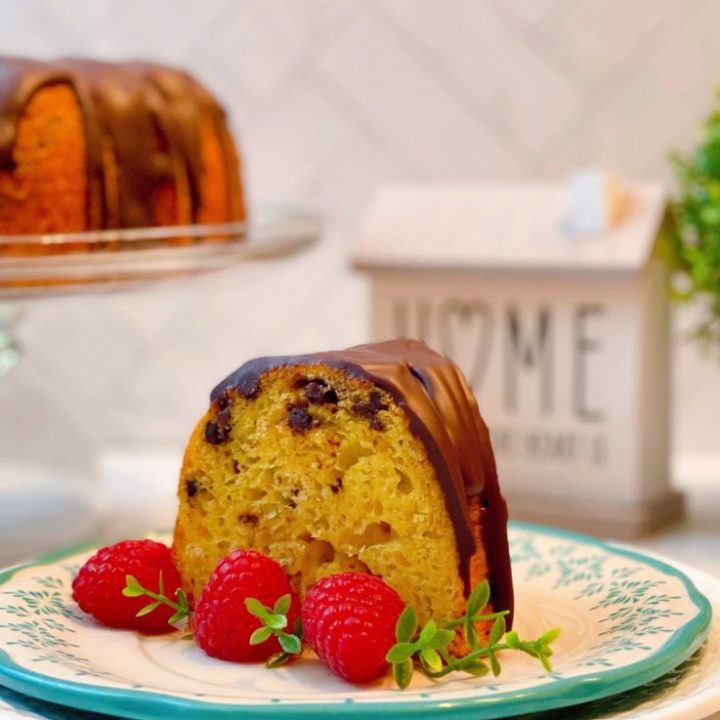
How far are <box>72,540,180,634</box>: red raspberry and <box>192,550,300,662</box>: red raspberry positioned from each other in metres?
0.05

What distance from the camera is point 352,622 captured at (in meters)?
0.72

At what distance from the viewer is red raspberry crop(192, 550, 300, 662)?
764 mm

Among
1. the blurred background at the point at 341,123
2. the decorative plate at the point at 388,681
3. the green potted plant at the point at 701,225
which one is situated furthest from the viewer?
the blurred background at the point at 341,123

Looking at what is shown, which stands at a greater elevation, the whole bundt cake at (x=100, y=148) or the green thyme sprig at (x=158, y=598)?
the whole bundt cake at (x=100, y=148)

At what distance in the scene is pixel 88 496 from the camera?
1.46m

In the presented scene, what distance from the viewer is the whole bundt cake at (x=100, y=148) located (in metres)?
1.17

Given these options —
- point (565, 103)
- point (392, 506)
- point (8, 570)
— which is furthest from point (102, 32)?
point (392, 506)

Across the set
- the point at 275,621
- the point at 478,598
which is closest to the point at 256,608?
the point at 275,621

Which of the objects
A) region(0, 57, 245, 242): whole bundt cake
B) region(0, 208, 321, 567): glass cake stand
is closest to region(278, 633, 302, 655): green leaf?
region(0, 208, 321, 567): glass cake stand

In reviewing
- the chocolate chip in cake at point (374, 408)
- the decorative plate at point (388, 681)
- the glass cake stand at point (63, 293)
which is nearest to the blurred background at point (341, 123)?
the glass cake stand at point (63, 293)

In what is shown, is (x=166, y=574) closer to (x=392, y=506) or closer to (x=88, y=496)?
(x=392, y=506)

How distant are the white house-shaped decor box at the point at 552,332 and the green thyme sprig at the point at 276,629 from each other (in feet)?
2.04

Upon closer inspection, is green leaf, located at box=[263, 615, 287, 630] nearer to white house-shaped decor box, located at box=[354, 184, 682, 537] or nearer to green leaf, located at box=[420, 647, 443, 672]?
green leaf, located at box=[420, 647, 443, 672]

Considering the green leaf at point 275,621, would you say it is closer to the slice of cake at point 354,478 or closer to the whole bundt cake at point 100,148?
the slice of cake at point 354,478
